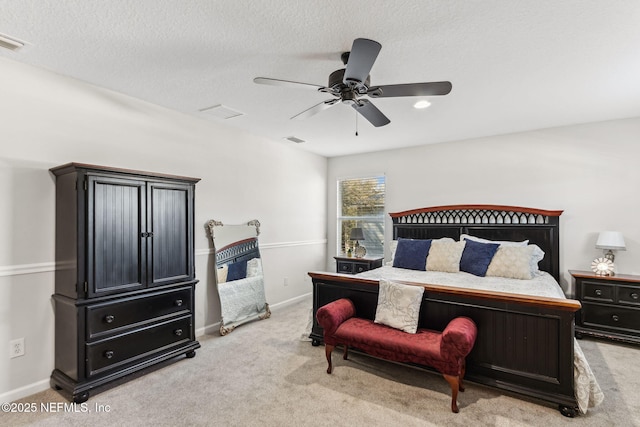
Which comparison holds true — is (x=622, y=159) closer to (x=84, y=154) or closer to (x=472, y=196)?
(x=472, y=196)

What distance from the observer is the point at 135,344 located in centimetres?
285

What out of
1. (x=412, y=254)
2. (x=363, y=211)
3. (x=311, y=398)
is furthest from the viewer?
(x=363, y=211)

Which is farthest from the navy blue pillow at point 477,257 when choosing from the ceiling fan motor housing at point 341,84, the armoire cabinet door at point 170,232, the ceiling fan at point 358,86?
the armoire cabinet door at point 170,232

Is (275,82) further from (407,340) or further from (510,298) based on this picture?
(510,298)

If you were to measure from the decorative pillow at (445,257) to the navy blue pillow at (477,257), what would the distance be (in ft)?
0.22

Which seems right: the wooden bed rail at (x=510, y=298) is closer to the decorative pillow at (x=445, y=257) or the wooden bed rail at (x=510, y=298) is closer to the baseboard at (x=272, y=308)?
the decorative pillow at (x=445, y=257)

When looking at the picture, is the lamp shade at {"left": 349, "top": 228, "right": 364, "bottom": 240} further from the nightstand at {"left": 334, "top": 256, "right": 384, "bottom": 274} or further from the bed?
the bed

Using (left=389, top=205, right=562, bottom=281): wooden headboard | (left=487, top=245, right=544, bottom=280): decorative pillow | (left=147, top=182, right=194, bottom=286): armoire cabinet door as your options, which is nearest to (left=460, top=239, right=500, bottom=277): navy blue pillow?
(left=487, top=245, right=544, bottom=280): decorative pillow

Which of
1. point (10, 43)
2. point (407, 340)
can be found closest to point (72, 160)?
point (10, 43)

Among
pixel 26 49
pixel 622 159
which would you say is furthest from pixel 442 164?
pixel 26 49

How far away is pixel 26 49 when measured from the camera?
236 centimetres

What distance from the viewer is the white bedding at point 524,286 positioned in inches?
89.5

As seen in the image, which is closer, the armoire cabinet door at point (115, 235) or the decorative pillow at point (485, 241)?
the armoire cabinet door at point (115, 235)

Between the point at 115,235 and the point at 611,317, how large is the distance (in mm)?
5022
